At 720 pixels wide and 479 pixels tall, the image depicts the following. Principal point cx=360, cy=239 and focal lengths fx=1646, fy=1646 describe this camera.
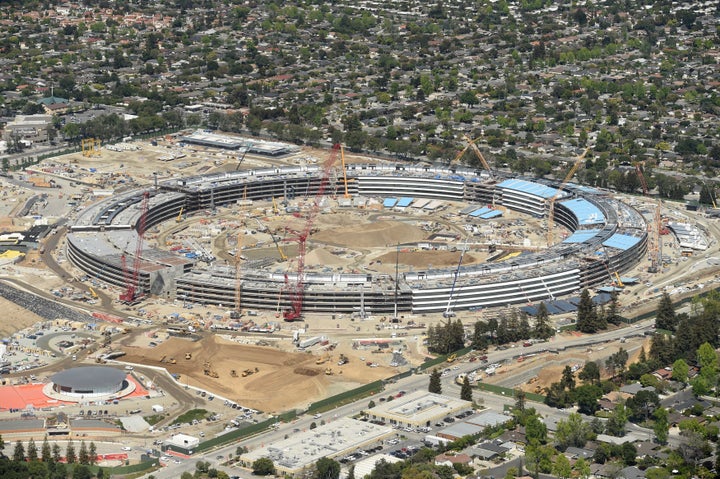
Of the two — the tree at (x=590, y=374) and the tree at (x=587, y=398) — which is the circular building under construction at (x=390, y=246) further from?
the tree at (x=587, y=398)

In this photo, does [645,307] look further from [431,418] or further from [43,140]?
[43,140]

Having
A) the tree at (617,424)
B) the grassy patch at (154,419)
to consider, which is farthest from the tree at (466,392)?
the grassy patch at (154,419)

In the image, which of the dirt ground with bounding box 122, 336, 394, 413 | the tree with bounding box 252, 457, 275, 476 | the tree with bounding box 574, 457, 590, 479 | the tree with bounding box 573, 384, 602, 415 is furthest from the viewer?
the dirt ground with bounding box 122, 336, 394, 413

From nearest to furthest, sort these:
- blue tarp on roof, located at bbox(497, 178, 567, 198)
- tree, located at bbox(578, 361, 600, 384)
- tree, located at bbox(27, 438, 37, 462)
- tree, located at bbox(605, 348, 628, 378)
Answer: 1. tree, located at bbox(27, 438, 37, 462)
2. tree, located at bbox(578, 361, 600, 384)
3. tree, located at bbox(605, 348, 628, 378)
4. blue tarp on roof, located at bbox(497, 178, 567, 198)

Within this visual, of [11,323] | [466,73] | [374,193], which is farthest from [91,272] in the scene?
[466,73]

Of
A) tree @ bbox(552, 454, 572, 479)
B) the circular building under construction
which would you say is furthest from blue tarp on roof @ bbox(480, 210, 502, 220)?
tree @ bbox(552, 454, 572, 479)

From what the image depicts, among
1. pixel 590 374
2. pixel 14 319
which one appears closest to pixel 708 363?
pixel 590 374

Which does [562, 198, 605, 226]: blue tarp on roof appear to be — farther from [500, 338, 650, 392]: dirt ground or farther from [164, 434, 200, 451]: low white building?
[164, 434, 200, 451]: low white building
